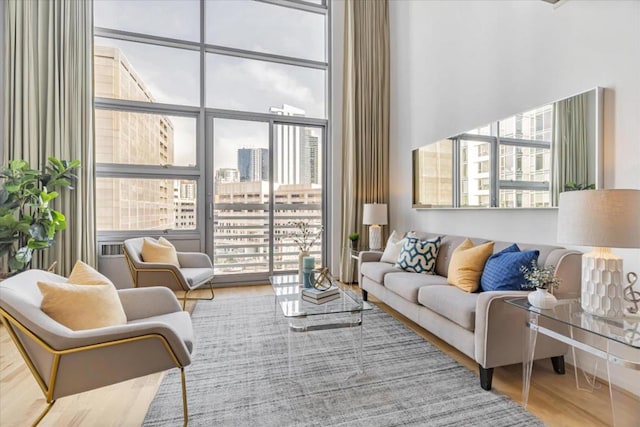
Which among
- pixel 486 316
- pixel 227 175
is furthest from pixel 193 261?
pixel 486 316

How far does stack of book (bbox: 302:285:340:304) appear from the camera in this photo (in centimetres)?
238

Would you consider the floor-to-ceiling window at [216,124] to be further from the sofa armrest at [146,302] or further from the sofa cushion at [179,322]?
the sofa cushion at [179,322]

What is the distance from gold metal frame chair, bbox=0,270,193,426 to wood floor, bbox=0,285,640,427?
0.32 metres

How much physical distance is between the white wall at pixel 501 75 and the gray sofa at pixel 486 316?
0.33 metres

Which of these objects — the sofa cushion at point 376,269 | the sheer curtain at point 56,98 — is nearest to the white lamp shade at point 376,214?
the sofa cushion at point 376,269

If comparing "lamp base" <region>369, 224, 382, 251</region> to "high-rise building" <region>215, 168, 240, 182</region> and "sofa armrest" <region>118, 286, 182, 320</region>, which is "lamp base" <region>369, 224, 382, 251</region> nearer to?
"high-rise building" <region>215, 168, 240, 182</region>

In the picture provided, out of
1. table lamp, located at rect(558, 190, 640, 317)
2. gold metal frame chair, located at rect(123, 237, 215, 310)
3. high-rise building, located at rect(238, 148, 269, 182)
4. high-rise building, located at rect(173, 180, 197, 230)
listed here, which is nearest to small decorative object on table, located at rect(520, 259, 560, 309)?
table lamp, located at rect(558, 190, 640, 317)

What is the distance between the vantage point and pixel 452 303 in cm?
223

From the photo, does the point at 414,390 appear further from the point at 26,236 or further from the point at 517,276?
the point at 26,236

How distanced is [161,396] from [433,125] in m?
3.76

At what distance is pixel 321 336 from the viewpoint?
279 centimetres

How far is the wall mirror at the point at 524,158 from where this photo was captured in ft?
7.29

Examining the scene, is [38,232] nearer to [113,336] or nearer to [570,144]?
[113,336]

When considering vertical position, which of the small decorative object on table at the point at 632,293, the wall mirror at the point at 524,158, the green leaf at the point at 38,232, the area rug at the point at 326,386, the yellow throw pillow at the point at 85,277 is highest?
the wall mirror at the point at 524,158
